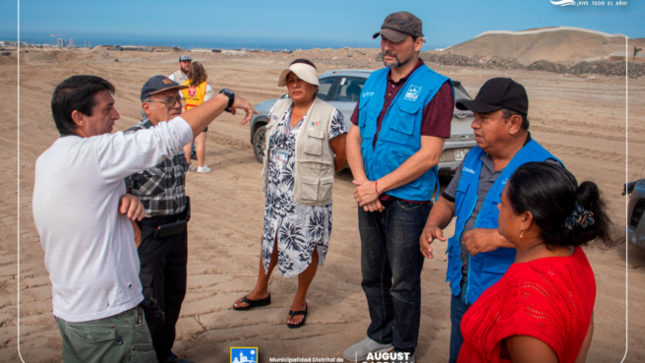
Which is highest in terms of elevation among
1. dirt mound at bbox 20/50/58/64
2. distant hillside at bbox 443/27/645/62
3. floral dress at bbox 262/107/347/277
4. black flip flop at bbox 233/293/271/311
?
distant hillside at bbox 443/27/645/62

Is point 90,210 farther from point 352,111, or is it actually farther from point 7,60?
point 7,60

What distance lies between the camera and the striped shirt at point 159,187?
2.67 metres

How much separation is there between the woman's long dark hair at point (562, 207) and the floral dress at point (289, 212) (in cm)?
196

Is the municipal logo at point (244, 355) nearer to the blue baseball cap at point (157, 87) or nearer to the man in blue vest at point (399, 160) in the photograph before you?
the man in blue vest at point (399, 160)

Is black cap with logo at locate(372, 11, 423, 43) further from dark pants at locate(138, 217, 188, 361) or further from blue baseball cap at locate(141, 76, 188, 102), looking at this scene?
dark pants at locate(138, 217, 188, 361)

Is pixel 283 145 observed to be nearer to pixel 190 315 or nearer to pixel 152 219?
pixel 152 219

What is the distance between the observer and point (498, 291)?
61.3 inches

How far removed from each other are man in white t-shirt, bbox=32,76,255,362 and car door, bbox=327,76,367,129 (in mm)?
5266

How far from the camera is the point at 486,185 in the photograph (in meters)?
2.35

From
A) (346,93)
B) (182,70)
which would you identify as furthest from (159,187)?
(182,70)

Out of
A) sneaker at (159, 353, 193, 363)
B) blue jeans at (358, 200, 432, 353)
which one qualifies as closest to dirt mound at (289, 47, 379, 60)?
blue jeans at (358, 200, 432, 353)

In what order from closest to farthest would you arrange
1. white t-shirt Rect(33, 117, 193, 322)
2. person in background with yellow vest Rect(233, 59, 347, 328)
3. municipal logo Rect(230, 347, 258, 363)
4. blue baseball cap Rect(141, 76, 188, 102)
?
white t-shirt Rect(33, 117, 193, 322) < blue baseball cap Rect(141, 76, 188, 102) < municipal logo Rect(230, 347, 258, 363) < person in background with yellow vest Rect(233, 59, 347, 328)

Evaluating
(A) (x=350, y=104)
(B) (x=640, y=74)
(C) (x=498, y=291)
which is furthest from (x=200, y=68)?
(B) (x=640, y=74)

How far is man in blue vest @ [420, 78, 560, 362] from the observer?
2197mm
